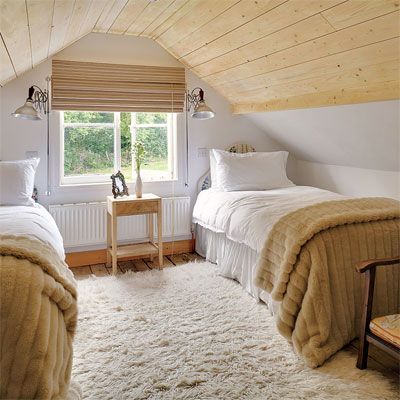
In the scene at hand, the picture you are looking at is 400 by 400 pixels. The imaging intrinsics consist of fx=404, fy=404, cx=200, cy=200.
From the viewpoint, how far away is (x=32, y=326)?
1535mm

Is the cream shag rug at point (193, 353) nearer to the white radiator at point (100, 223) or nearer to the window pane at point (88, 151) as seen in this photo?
the white radiator at point (100, 223)

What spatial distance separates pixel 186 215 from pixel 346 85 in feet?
6.87

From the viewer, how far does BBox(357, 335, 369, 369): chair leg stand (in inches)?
84.2

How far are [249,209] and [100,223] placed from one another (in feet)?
5.03

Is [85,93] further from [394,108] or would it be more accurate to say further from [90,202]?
[394,108]

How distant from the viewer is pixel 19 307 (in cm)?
154

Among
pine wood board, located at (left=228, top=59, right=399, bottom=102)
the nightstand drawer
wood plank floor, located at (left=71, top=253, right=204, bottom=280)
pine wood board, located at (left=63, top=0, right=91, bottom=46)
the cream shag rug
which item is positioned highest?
pine wood board, located at (left=63, top=0, right=91, bottom=46)

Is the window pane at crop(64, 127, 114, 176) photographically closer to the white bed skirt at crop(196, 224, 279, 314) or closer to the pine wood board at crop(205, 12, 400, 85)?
the white bed skirt at crop(196, 224, 279, 314)

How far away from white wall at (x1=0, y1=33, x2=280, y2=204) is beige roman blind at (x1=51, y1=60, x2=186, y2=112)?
0.33ft

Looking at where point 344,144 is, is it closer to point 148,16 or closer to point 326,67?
point 326,67

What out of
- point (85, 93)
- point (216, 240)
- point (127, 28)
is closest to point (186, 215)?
point (216, 240)

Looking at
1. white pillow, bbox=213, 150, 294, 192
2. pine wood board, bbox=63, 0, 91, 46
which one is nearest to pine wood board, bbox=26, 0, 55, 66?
pine wood board, bbox=63, 0, 91, 46

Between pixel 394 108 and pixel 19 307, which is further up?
pixel 394 108

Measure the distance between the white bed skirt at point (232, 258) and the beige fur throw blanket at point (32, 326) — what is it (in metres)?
1.44
